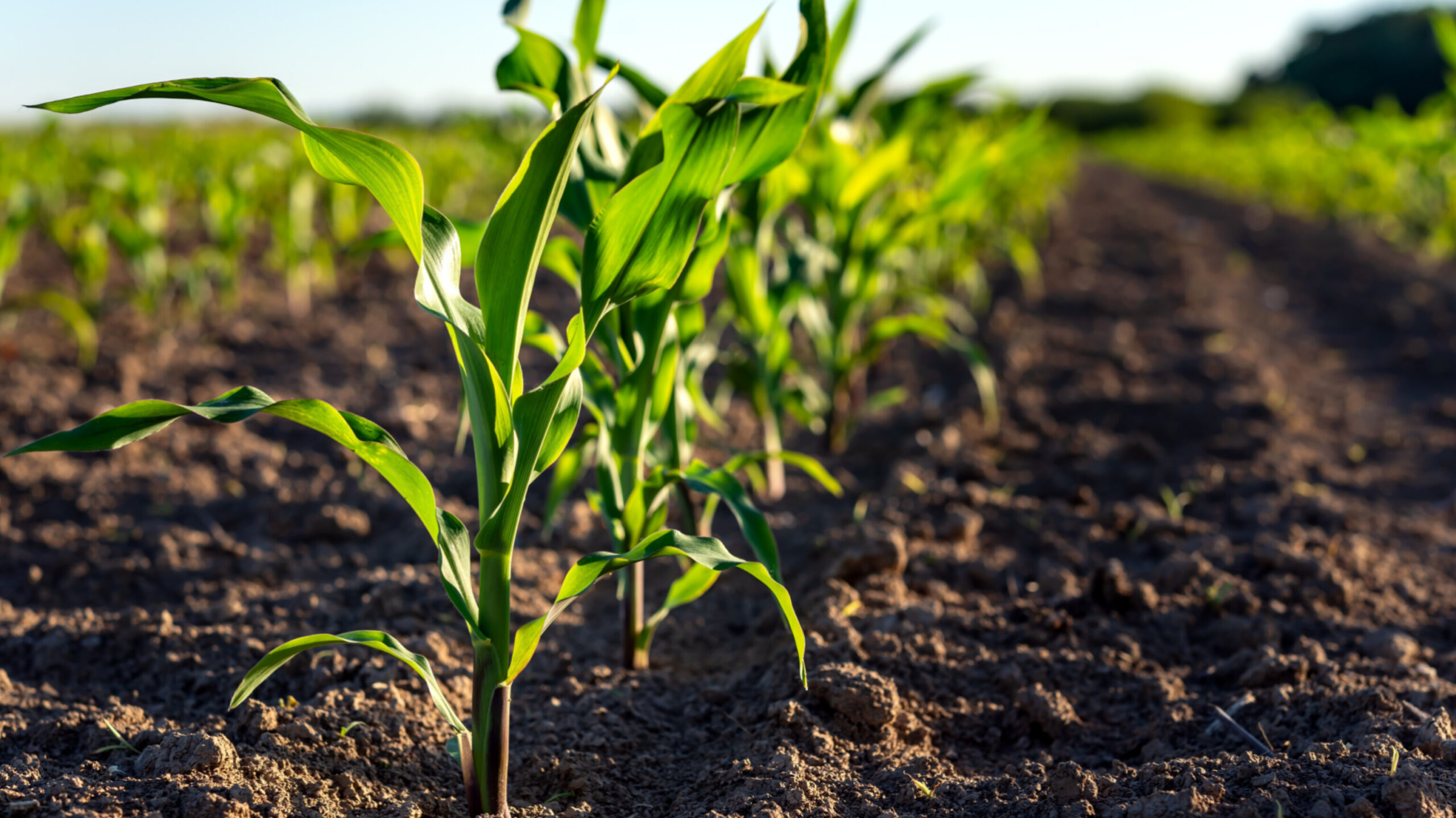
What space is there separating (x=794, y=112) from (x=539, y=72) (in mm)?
414

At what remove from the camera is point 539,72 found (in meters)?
1.46

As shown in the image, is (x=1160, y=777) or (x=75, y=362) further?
(x=75, y=362)

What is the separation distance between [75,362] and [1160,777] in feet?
13.5

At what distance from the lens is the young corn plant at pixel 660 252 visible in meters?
1.18

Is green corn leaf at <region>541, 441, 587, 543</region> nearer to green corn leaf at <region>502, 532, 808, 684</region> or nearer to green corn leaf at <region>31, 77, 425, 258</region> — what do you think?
green corn leaf at <region>502, 532, 808, 684</region>

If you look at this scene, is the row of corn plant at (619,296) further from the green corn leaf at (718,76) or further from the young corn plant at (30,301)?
the young corn plant at (30,301)

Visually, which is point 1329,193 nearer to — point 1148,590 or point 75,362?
point 1148,590

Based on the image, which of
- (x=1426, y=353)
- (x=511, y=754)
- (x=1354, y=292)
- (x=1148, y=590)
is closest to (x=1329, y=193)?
(x=1354, y=292)

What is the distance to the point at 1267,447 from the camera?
2.95 metres

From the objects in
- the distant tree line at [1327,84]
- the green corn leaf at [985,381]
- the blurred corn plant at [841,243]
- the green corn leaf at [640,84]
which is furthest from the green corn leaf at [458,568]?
the distant tree line at [1327,84]

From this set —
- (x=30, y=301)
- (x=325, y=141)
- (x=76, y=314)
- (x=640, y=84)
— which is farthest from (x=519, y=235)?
(x=76, y=314)

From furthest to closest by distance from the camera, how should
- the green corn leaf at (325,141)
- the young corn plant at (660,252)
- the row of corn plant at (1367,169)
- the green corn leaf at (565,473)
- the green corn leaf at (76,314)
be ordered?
the row of corn plant at (1367,169), the green corn leaf at (76,314), the green corn leaf at (565,473), the young corn plant at (660,252), the green corn leaf at (325,141)

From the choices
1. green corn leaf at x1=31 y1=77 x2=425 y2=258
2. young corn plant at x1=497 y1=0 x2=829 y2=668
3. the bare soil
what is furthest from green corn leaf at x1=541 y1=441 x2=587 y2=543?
green corn leaf at x1=31 y1=77 x2=425 y2=258

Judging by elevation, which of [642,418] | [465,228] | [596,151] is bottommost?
[642,418]
